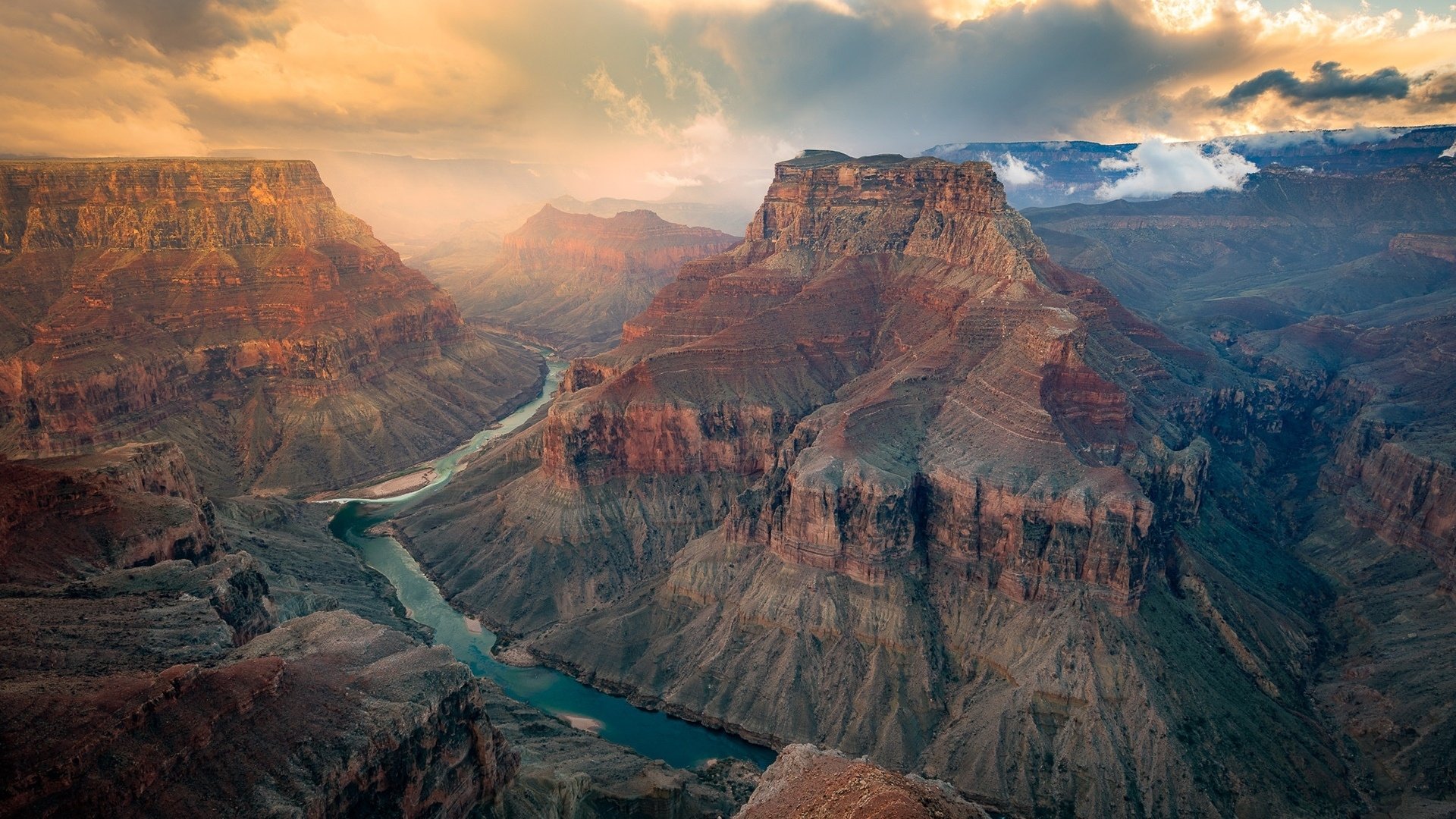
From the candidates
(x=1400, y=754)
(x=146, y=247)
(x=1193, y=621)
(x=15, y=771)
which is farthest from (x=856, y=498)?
(x=146, y=247)

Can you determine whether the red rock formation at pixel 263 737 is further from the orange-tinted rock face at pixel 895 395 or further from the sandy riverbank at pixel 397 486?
the sandy riverbank at pixel 397 486

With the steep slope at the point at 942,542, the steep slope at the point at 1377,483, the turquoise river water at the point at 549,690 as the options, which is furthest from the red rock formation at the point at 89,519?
the steep slope at the point at 1377,483

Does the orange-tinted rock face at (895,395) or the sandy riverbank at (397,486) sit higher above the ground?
the orange-tinted rock face at (895,395)

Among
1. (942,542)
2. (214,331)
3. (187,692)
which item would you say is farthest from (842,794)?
(214,331)

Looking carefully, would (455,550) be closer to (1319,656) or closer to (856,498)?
(856,498)

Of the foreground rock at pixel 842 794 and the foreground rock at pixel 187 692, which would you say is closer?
the foreground rock at pixel 842 794

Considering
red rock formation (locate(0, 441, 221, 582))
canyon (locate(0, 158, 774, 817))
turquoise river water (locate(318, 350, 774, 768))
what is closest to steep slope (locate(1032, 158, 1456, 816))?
turquoise river water (locate(318, 350, 774, 768))

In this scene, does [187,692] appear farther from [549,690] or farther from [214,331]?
[214,331]
